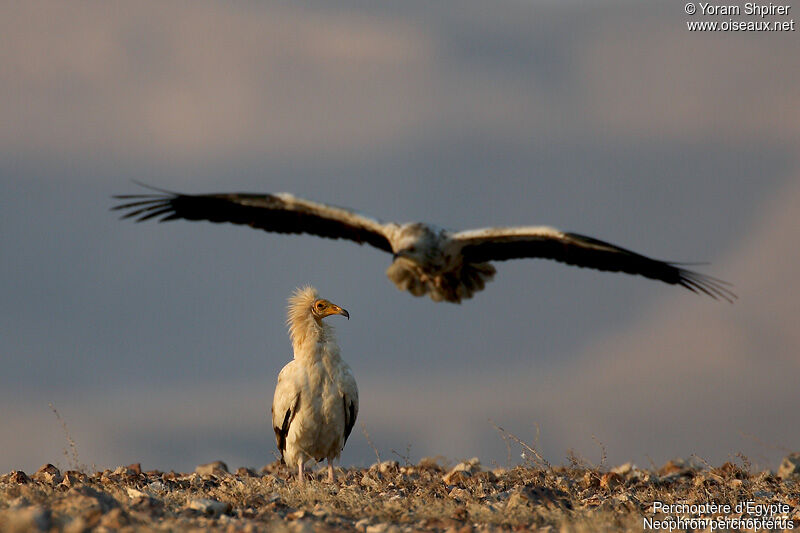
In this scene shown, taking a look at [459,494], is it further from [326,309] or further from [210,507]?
[326,309]

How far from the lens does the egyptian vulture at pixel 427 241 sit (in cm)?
1084

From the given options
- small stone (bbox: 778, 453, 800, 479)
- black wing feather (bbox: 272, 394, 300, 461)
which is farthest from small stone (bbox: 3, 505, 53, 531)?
small stone (bbox: 778, 453, 800, 479)

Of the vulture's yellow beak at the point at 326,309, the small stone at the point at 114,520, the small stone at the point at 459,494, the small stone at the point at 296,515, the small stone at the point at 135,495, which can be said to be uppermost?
the vulture's yellow beak at the point at 326,309

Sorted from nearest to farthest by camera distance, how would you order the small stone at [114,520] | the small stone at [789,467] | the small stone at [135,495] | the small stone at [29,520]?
the small stone at [29,520], the small stone at [114,520], the small stone at [135,495], the small stone at [789,467]

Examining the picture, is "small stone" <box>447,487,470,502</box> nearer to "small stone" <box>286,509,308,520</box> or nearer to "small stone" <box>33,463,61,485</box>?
"small stone" <box>286,509,308,520</box>

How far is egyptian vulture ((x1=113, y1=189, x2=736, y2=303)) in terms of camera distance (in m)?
10.8

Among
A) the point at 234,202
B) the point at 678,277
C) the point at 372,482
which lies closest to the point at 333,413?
the point at 372,482

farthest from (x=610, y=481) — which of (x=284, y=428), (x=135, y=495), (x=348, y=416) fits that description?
(x=135, y=495)

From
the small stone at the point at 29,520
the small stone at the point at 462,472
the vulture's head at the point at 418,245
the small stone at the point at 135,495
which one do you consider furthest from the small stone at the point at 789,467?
the small stone at the point at 29,520

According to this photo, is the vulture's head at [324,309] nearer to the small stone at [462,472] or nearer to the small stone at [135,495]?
the small stone at [462,472]

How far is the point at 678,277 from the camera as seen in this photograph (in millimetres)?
11484

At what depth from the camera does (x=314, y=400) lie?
1104 cm

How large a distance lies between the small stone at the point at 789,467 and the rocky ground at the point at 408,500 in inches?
0.7

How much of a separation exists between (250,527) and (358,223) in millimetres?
5182
